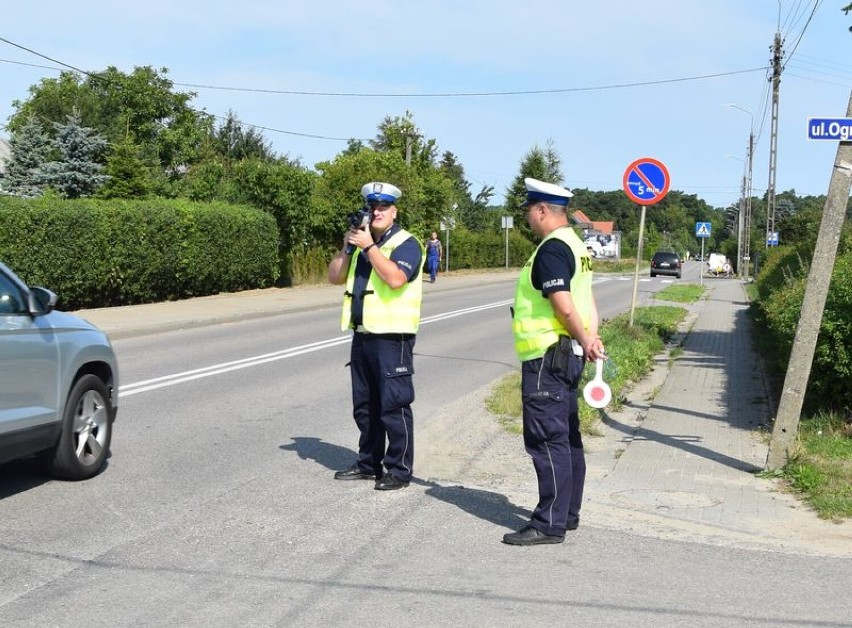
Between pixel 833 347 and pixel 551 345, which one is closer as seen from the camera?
pixel 551 345

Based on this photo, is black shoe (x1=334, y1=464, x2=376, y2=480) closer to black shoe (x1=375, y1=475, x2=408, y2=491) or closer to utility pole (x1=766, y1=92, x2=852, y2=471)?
black shoe (x1=375, y1=475, x2=408, y2=491)

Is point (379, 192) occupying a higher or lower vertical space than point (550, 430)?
higher

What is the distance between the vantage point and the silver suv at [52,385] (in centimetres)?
607

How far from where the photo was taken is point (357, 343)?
6766mm

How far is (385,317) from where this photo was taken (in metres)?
6.54

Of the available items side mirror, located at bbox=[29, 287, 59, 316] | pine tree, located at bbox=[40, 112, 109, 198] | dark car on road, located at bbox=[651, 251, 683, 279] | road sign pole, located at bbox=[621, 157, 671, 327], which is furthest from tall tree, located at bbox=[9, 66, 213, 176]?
side mirror, located at bbox=[29, 287, 59, 316]

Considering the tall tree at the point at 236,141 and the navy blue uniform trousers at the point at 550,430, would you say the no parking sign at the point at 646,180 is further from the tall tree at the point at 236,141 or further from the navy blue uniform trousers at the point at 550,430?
the tall tree at the point at 236,141

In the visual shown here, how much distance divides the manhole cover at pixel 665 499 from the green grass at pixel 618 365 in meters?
0.88

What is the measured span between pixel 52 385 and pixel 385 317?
206 centimetres

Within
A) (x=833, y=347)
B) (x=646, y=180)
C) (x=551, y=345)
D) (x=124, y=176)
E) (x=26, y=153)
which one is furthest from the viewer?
(x=26, y=153)

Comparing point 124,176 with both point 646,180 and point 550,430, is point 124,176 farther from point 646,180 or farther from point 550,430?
point 550,430

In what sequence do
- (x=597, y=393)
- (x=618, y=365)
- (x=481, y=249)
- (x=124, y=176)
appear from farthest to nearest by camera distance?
(x=481, y=249) < (x=124, y=176) < (x=618, y=365) < (x=597, y=393)

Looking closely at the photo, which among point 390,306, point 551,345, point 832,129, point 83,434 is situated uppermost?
point 832,129

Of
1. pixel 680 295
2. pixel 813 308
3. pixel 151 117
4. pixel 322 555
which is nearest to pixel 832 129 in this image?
pixel 813 308
